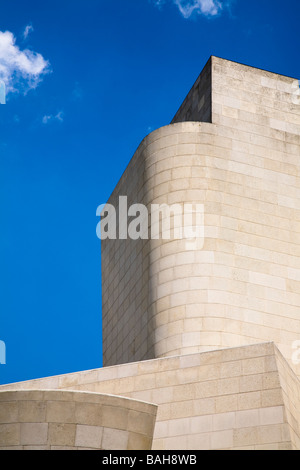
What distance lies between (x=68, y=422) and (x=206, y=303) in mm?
9102

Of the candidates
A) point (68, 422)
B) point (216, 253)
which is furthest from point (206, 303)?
point (68, 422)

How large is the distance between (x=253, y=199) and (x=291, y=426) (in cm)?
1127

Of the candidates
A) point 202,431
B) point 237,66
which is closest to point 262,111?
point 237,66

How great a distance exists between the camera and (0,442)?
20.8m

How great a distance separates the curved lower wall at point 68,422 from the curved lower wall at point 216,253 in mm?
7197

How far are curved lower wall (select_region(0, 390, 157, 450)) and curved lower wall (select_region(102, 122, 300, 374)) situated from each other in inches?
283

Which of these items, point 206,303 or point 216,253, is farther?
point 216,253

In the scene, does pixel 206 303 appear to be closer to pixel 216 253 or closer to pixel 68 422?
pixel 216 253

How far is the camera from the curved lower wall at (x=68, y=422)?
813 inches

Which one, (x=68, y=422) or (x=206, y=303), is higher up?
(x=206, y=303)

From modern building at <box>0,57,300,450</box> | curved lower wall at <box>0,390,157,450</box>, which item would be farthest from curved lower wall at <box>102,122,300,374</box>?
curved lower wall at <box>0,390,157,450</box>

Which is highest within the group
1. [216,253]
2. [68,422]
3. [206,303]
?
[216,253]

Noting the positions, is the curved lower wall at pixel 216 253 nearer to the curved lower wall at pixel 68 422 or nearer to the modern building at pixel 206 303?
the modern building at pixel 206 303

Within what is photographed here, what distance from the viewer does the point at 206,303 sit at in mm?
28562
